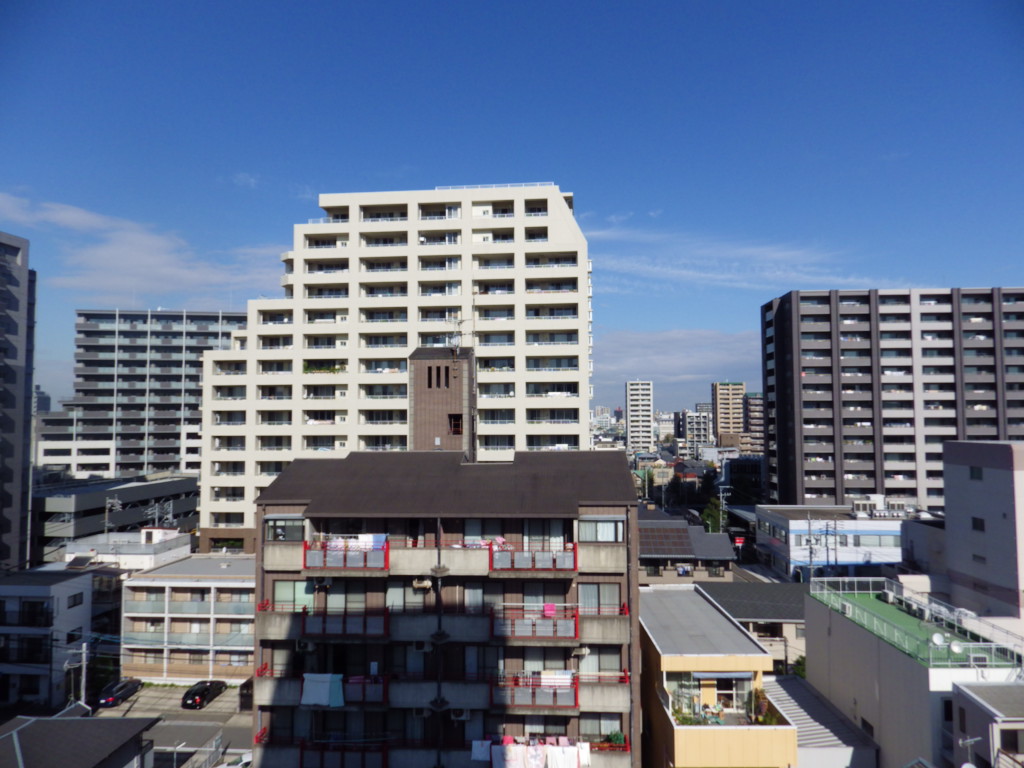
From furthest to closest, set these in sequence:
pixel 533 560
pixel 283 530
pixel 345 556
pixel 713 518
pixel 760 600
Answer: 1. pixel 713 518
2. pixel 760 600
3. pixel 283 530
4. pixel 345 556
5. pixel 533 560

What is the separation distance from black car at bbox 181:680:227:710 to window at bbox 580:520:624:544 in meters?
25.3

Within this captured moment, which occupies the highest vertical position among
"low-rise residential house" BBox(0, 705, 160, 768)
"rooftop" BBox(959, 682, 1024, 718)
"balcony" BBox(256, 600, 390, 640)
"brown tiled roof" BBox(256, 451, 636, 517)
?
"brown tiled roof" BBox(256, 451, 636, 517)

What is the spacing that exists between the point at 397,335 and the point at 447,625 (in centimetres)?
3531

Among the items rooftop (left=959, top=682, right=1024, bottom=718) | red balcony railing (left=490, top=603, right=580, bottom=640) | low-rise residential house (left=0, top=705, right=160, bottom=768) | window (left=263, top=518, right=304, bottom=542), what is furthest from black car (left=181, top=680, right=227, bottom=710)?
rooftop (left=959, top=682, right=1024, bottom=718)

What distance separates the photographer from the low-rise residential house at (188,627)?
35000 millimetres

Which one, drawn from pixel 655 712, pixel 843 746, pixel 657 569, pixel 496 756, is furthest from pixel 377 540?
pixel 657 569

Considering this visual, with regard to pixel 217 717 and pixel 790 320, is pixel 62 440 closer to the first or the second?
pixel 217 717

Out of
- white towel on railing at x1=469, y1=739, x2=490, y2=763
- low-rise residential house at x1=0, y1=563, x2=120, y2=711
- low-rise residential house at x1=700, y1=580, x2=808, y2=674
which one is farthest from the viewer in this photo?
low-rise residential house at x1=0, y1=563, x2=120, y2=711

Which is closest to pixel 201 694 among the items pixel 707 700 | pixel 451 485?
pixel 451 485

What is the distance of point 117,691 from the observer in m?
32.8

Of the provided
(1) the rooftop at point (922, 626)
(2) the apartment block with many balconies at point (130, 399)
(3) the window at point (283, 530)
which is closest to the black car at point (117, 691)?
(3) the window at point (283, 530)

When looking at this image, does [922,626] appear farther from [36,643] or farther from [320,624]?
[36,643]

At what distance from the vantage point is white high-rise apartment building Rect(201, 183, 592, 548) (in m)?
50.6

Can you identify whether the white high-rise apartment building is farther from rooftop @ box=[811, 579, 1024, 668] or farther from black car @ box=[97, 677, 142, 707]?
rooftop @ box=[811, 579, 1024, 668]
